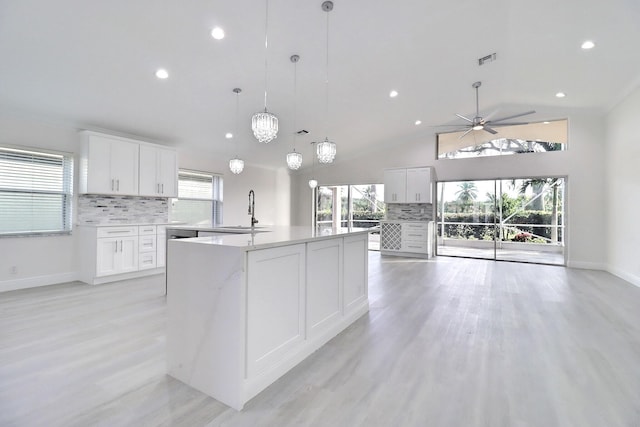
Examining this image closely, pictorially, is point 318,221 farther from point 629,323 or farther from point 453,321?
point 629,323

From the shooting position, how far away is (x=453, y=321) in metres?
3.08

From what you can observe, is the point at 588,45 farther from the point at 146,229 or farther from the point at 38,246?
the point at 38,246

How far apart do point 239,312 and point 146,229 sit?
414 cm

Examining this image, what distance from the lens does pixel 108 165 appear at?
470 cm

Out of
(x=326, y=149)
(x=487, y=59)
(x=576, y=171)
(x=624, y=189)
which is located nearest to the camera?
(x=326, y=149)

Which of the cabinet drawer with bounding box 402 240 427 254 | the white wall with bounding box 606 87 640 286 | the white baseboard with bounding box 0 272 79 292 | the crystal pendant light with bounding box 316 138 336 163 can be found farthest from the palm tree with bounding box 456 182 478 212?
the white baseboard with bounding box 0 272 79 292

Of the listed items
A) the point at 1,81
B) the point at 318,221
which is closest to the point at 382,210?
the point at 318,221

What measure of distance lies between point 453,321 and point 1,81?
561 centimetres

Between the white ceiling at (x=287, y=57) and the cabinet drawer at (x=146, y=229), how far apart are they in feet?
5.31

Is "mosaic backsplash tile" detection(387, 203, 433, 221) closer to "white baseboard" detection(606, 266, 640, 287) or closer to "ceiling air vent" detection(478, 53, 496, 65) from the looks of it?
"white baseboard" detection(606, 266, 640, 287)

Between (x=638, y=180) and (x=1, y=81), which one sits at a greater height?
(x=1, y=81)

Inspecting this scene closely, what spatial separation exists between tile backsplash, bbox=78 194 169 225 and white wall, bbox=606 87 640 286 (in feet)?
26.0

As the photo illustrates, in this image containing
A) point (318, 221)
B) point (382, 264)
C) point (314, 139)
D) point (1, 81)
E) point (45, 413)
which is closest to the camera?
point (45, 413)

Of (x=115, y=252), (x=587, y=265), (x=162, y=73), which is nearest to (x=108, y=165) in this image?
(x=115, y=252)
